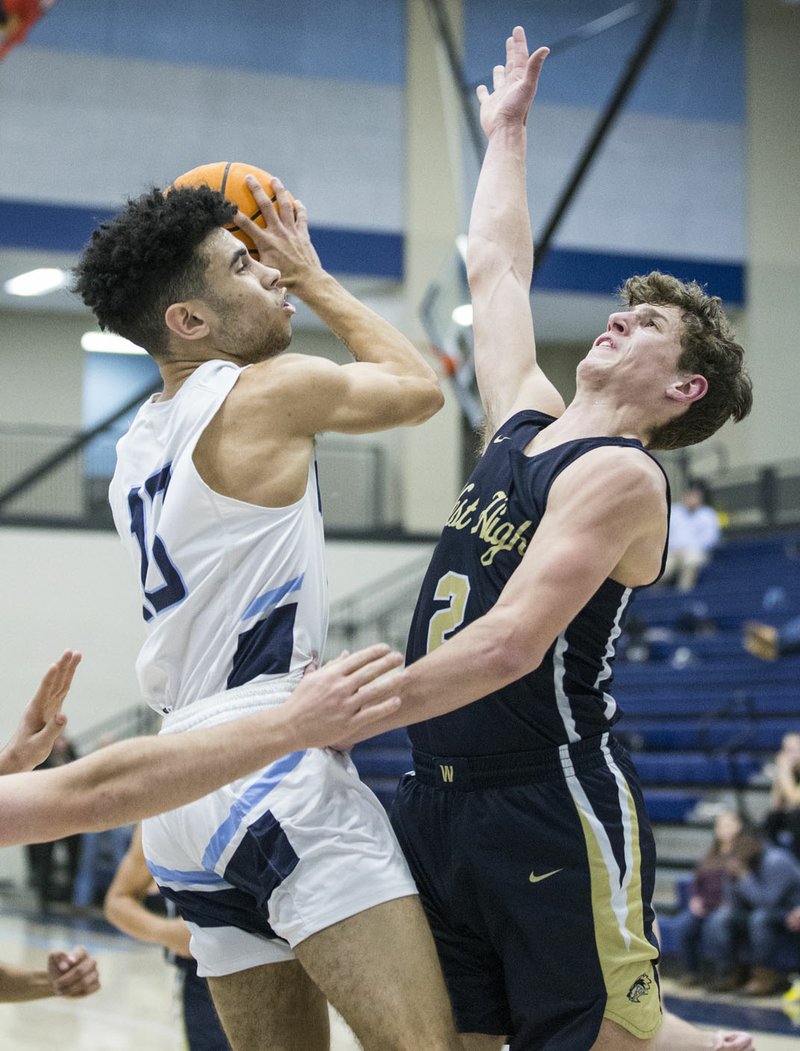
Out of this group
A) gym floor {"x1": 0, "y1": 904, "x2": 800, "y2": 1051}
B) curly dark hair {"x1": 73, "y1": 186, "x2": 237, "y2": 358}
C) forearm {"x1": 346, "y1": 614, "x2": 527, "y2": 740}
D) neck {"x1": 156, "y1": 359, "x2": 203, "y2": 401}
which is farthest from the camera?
gym floor {"x1": 0, "y1": 904, "x2": 800, "y2": 1051}

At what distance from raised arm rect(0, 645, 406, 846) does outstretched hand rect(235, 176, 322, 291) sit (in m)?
1.14

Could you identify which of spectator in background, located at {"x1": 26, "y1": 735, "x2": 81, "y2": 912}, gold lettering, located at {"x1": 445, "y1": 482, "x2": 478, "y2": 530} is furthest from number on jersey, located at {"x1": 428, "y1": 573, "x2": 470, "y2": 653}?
spectator in background, located at {"x1": 26, "y1": 735, "x2": 81, "y2": 912}

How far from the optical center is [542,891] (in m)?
2.80

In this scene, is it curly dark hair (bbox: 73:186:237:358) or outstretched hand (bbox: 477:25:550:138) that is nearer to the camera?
curly dark hair (bbox: 73:186:237:358)

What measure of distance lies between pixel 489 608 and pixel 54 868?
41.9 feet

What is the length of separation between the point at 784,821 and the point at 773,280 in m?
12.8

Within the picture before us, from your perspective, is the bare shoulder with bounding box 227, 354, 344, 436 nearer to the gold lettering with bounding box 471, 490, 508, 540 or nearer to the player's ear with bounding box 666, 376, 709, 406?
the gold lettering with bounding box 471, 490, 508, 540

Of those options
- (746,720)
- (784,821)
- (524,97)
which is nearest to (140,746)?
(524,97)

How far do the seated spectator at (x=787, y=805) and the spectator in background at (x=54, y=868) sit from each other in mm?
7416

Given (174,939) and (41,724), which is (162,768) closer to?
(41,724)

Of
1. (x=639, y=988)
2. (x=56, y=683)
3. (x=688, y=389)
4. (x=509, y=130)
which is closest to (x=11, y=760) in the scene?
(x=56, y=683)

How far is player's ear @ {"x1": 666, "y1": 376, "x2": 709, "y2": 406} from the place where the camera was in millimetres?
3084

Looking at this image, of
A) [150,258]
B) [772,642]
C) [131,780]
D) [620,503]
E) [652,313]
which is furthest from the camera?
[772,642]

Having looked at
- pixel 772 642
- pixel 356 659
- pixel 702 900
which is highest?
pixel 356 659
